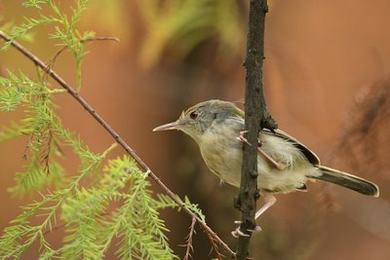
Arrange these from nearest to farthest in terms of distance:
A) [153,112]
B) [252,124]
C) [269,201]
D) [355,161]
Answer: [252,124] → [269,201] → [355,161] → [153,112]

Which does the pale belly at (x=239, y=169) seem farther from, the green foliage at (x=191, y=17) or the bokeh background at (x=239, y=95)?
the bokeh background at (x=239, y=95)

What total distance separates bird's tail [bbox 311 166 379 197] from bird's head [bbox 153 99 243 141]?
1.55ft

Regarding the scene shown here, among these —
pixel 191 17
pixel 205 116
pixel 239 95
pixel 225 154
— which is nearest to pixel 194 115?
pixel 205 116

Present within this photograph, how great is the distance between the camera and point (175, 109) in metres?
5.27

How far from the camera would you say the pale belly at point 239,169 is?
8.48 ft

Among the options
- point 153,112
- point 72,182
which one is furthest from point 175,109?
point 72,182

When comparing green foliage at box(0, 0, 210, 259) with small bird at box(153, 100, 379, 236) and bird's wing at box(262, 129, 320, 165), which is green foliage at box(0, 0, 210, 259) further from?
bird's wing at box(262, 129, 320, 165)

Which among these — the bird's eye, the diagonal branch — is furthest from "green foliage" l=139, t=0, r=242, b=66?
the diagonal branch

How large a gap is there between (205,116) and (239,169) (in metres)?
0.38

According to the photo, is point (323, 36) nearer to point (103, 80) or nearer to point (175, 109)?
point (175, 109)

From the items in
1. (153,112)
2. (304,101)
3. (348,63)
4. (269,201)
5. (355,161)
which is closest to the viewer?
(269,201)

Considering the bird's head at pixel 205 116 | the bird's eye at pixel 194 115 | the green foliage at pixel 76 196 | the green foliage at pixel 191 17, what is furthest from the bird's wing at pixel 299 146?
the green foliage at pixel 76 196

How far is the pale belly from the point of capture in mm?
2584

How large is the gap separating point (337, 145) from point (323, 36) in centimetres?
221
